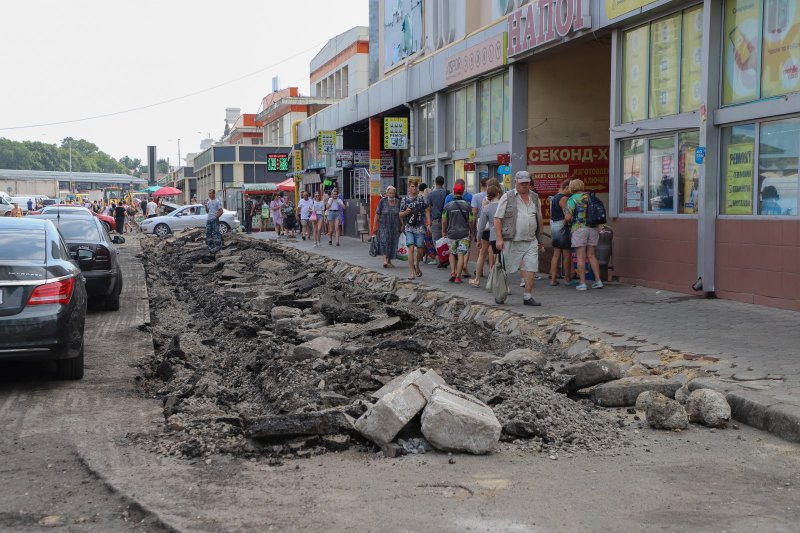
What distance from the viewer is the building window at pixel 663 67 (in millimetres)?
12398

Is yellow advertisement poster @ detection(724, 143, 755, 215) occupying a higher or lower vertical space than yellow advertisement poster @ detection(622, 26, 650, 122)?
lower

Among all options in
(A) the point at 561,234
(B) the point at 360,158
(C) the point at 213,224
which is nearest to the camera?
→ (A) the point at 561,234

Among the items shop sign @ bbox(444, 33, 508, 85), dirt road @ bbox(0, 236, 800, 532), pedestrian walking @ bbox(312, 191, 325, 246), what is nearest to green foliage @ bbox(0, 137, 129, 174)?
pedestrian walking @ bbox(312, 191, 325, 246)

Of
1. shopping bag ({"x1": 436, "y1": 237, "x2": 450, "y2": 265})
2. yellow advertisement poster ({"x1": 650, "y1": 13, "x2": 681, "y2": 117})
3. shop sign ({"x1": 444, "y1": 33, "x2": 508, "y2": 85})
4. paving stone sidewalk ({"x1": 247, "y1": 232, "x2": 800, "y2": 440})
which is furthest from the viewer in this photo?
shopping bag ({"x1": 436, "y1": 237, "x2": 450, "y2": 265})

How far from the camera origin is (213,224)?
84.2 feet

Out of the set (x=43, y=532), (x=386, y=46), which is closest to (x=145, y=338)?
(x=43, y=532)

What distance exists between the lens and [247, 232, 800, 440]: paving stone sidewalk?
6974mm

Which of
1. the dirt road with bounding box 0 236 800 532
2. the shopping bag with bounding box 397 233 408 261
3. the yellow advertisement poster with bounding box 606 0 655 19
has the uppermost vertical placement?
the yellow advertisement poster with bounding box 606 0 655 19

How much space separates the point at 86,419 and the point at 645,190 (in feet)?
32.0

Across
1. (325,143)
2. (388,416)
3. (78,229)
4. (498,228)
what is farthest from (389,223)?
(325,143)

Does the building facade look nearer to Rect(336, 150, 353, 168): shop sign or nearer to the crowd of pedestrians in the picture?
the crowd of pedestrians

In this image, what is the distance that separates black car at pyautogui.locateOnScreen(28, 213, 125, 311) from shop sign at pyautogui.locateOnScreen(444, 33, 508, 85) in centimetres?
862

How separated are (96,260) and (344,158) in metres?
20.1

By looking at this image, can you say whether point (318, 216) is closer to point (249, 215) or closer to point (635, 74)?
point (635, 74)
